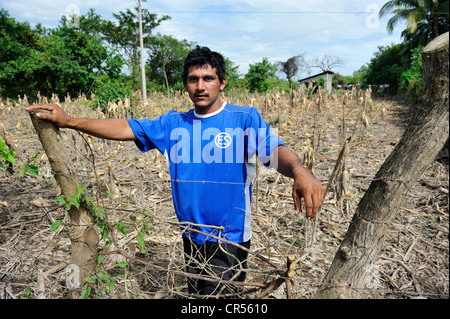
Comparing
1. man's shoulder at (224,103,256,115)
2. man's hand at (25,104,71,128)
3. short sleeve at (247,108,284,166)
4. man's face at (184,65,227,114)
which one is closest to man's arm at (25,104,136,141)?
man's hand at (25,104,71,128)

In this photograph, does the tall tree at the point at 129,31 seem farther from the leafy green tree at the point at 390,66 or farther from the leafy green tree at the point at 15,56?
the leafy green tree at the point at 390,66

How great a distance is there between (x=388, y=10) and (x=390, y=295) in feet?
83.7

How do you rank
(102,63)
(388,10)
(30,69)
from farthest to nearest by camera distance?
(388,10) < (102,63) < (30,69)

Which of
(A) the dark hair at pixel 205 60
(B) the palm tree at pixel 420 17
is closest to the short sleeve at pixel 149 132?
(A) the dark hair at pixel 205 60

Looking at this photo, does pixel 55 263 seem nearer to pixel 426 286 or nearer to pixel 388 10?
pixel 426 286

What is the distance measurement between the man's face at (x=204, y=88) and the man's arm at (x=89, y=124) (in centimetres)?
39

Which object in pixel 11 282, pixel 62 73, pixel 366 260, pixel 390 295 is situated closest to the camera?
pixel 366 260

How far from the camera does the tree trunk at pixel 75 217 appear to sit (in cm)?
133

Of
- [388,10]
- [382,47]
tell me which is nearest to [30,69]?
[388,10]

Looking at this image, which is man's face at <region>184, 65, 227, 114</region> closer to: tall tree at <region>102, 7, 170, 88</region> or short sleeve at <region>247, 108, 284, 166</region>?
short sleeve at <region>247, 108, 284, 166</region>

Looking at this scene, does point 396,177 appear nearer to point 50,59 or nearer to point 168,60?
point 50,59

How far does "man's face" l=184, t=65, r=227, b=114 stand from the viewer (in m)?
1.51

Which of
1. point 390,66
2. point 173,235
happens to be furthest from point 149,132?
point 390,66
